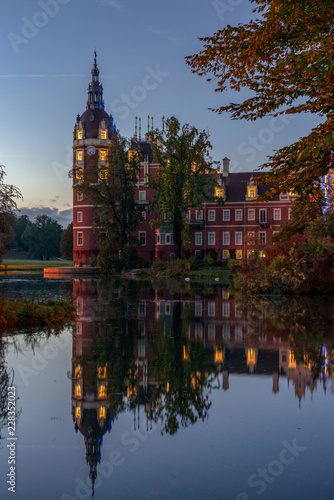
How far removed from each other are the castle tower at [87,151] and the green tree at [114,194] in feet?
44.5

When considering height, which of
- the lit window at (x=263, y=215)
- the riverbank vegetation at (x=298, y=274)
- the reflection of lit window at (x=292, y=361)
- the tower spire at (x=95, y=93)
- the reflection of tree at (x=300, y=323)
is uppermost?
the tower spire at (x=95, y=93)

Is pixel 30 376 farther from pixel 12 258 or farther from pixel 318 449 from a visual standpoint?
pixel 12 258

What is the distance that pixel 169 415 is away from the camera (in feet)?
22.4

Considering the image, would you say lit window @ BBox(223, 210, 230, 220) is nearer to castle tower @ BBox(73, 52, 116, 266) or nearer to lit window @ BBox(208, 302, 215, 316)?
castle tower @ BBox(73, 52, 116, 266)

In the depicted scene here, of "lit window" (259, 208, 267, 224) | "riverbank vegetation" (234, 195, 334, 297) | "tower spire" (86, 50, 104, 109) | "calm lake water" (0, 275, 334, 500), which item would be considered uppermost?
"tower spire" (86, 50, 104, 109)

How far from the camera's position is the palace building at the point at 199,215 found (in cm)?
7075

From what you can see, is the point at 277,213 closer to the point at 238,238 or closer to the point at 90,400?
the point at 238,238

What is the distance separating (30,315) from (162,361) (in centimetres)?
673

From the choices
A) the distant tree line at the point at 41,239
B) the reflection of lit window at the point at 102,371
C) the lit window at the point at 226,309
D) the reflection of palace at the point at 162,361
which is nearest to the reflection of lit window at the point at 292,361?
the reflection of palace at the point at 162,361

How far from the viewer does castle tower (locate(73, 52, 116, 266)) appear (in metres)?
72.8

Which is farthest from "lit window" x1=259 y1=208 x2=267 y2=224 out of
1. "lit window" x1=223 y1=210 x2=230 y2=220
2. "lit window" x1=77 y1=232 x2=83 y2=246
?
"lit window" x1=77 y1=232 x2=83 y2=246

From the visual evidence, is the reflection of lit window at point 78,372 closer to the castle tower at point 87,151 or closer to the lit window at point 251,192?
the castle tower at point 87,151

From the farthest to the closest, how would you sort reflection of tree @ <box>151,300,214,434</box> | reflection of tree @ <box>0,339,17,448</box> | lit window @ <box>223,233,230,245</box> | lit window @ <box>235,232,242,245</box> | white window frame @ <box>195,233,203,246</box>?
1. white window frame @ <box>195,233,203,246</box>
2. lit window @ <box>223,233,230,245</box>
3. lit window @ <box>235,232,242,245</box>
4. reflection of tree @ <box>151,300,214,434</box>
5. reflection of tree @ <box>0,339,17,448</box>

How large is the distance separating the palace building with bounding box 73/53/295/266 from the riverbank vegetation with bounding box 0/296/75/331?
53178mm
